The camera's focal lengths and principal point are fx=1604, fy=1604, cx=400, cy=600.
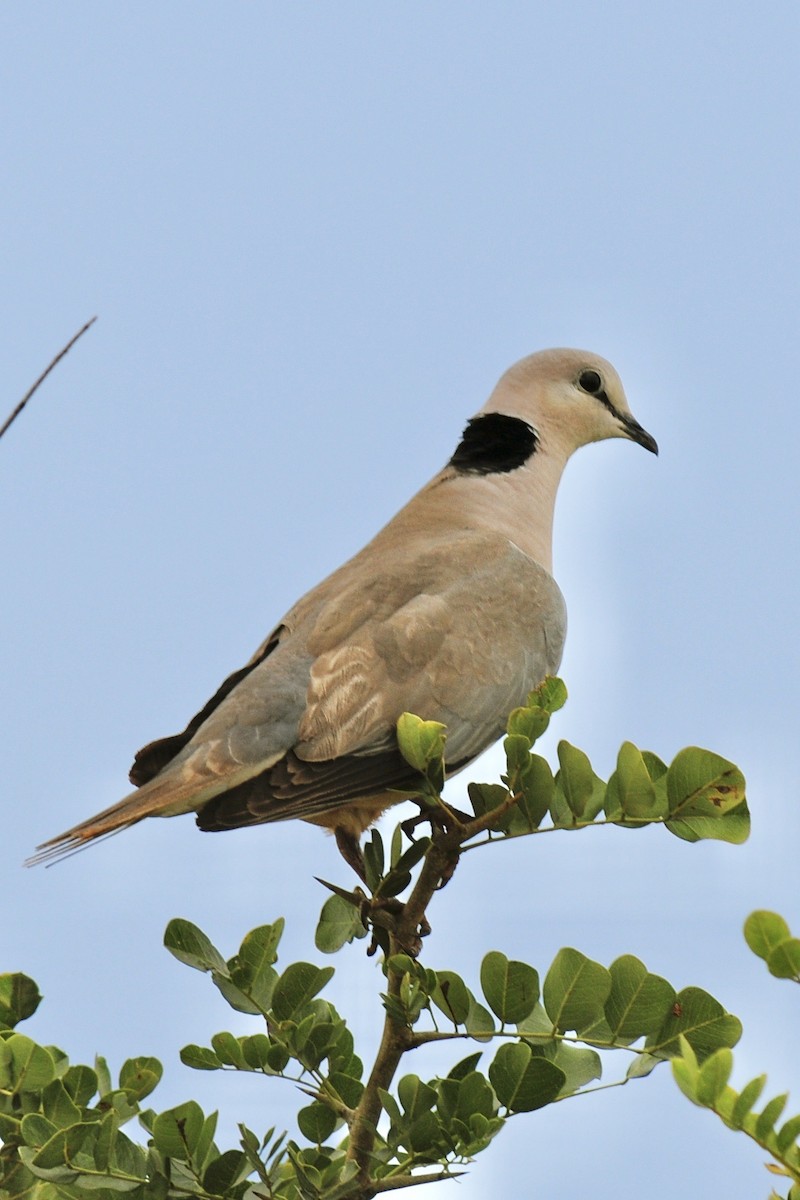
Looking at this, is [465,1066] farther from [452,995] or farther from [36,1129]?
[36,1129]

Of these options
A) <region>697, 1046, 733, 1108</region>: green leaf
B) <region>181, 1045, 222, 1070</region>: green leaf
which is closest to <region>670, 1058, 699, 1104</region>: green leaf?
<region>697, 1046, 733, 1108</region>: green leaf

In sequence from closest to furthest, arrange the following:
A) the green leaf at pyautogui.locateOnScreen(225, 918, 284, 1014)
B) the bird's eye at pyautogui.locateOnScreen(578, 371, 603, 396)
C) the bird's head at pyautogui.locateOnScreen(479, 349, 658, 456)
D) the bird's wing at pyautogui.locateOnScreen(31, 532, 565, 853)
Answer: the green leaf at pyautogui.locateOnScreen(225, 918, 284, 1014), the bird's wing at pyautogui.locateOnScreen(31, 532, 565, 853), the bird's head at pyautogui.locateOnScreen(479, 349, 658, 456), the bird's eye at pyautogui.locateOnScreen(578, 371, 603, 396)

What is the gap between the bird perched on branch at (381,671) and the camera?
399cm

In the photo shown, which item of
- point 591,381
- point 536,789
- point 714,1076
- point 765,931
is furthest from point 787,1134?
point 591,381

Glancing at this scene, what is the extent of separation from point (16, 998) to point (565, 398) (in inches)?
134

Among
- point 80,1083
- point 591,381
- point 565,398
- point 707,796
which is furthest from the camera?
point 591,381

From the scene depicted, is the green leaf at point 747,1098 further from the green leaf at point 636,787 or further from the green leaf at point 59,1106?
the green leaf at point 59,1106

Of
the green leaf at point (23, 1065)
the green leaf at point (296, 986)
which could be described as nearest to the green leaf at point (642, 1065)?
the green leaf at point (296, 986)

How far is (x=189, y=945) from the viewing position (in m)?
3.47

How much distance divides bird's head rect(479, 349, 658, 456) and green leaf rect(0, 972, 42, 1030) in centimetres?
310

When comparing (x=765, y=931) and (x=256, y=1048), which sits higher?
(x=765, y=931)

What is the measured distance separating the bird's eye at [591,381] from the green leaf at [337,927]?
2.88m

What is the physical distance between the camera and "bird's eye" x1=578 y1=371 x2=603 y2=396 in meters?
6.14

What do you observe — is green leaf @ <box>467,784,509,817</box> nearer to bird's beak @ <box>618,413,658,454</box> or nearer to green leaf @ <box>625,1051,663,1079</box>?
green leaf @ <box>625,1051,663,1079</box>
